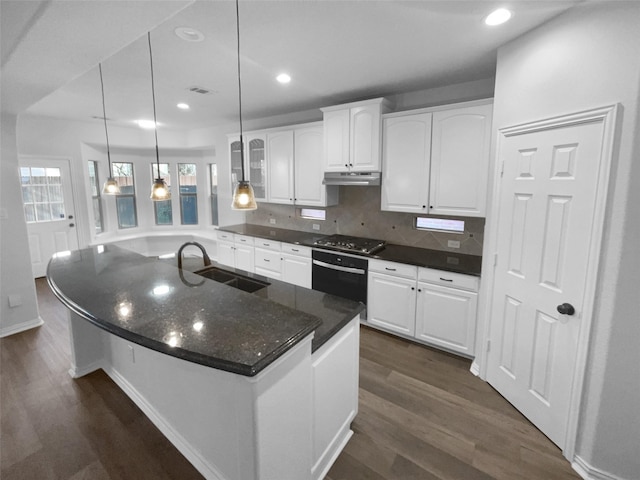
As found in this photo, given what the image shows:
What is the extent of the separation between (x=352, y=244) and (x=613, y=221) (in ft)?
7.44

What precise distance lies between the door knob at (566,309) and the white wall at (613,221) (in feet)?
0.38

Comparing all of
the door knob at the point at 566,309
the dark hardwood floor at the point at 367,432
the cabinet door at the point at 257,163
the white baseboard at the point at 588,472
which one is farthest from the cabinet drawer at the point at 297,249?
the white baseboard at the point at 588,472

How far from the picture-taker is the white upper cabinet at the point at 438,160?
8.93 feet

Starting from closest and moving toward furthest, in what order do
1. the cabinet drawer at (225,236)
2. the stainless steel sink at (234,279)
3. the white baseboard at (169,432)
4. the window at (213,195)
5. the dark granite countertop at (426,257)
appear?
the white baseboard at (169,432) < the stainless steel sink at (234,279) < the dark granite countertop at (426,257) < the cabinet drawer at (225,236) < the window at (213,195)

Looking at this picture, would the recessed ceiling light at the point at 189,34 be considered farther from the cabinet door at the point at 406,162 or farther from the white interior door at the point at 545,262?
the white interior door at the point at 545,262

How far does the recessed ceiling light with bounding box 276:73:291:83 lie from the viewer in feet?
9.19

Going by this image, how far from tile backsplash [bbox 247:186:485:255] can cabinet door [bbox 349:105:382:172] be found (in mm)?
441

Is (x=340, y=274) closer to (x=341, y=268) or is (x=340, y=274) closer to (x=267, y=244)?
(x=341, y=268)

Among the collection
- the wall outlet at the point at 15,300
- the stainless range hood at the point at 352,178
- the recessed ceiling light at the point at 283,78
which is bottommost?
the wall outlet at the point at 15,300

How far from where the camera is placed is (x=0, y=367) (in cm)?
272

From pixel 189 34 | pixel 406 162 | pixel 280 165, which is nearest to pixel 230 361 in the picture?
pixel 189 34

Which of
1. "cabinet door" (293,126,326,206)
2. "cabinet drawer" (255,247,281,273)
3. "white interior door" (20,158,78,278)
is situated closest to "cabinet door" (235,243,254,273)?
"cabinet drawer" (255,247,281,273)

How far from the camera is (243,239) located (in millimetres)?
4473

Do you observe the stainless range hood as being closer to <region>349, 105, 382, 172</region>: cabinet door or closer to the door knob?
<region>349, 105, 382, 172</region>: cabinet door
